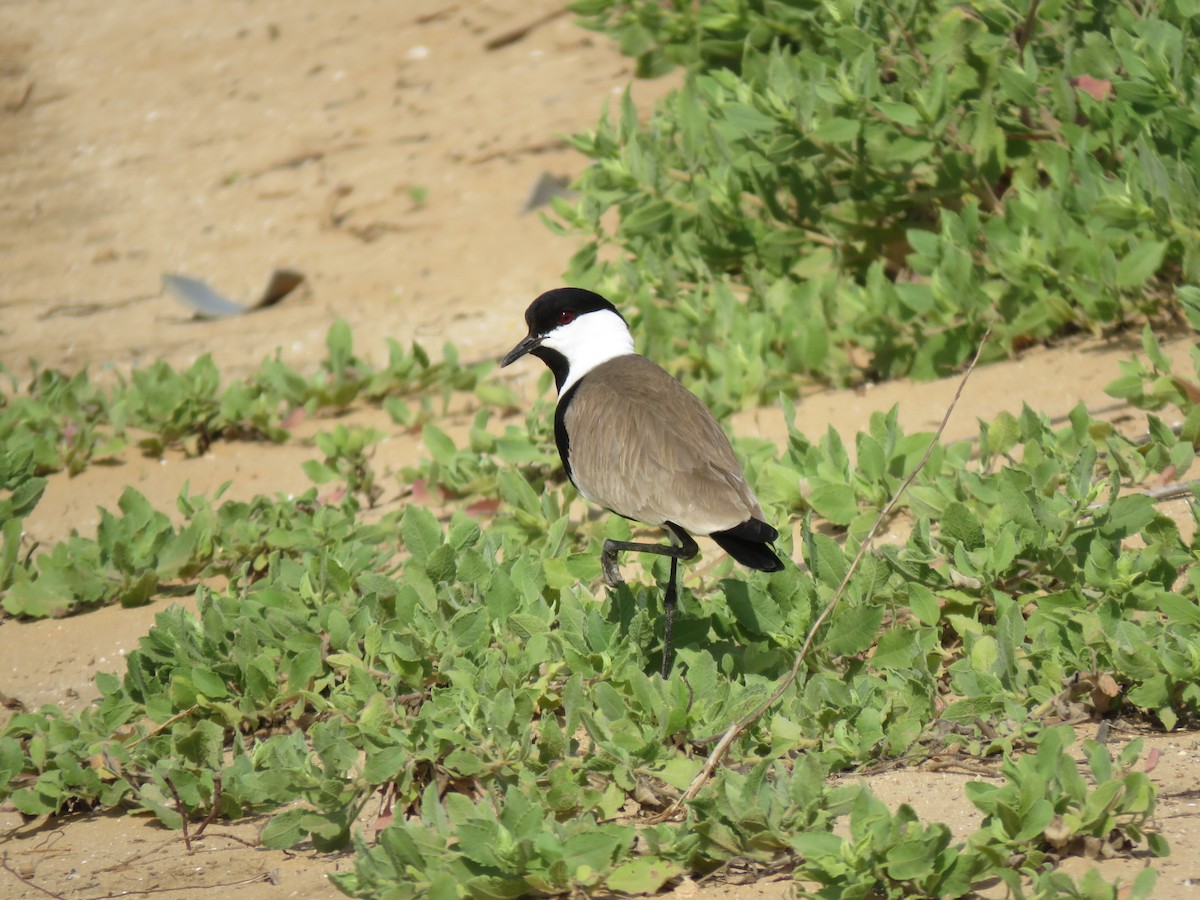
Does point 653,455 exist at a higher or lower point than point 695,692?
higher

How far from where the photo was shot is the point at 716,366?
5.81 m

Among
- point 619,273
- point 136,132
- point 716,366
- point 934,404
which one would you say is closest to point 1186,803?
point 934,404

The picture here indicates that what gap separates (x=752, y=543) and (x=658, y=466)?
0.45 metres

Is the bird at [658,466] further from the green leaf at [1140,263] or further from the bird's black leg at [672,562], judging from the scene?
the green leaf at [1140,263]

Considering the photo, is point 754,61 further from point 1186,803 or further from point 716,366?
point 1186,803

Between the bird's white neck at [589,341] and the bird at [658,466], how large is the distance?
73mm

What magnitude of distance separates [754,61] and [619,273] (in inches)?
43.8

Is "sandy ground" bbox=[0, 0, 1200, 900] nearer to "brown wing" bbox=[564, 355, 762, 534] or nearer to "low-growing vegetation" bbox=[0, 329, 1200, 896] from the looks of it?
"low-growing vegetation" bbox=[0, 329, 1200, 896]

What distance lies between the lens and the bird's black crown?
4785mm

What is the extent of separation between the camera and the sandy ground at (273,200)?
18.5ft

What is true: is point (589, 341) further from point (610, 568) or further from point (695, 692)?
point (695, 692)

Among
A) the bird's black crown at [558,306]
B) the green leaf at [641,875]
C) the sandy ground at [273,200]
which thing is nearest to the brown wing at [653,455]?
the bird's black crown at [558,306]

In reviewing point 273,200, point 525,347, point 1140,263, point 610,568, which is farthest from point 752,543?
point 273,200

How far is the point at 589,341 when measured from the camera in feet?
15.6
